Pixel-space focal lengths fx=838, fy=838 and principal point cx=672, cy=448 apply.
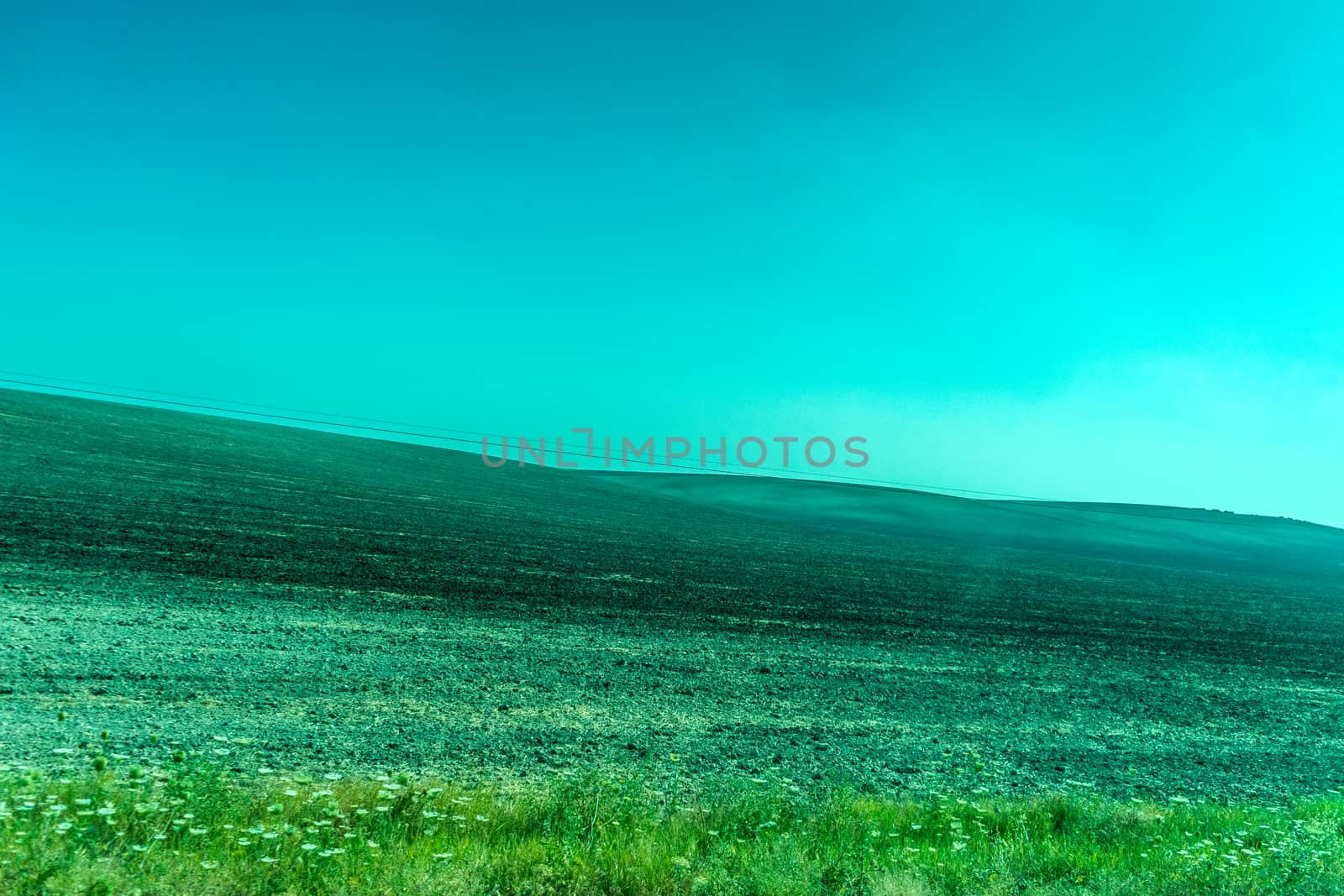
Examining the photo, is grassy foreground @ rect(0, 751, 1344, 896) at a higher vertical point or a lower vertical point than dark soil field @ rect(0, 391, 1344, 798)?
higher

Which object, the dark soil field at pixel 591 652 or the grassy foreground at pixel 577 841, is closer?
the grassy foreground at pixel 577 841

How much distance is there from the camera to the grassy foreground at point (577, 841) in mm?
4148

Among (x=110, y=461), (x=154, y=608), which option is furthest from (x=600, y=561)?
(x=110, y=461)

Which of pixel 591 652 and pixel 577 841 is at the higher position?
pixel 577 841

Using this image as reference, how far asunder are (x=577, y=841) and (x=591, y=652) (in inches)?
255

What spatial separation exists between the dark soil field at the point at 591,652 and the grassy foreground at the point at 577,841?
103 cm

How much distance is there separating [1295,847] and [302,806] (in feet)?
20.3

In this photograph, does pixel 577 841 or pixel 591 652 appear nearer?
pixel 577 841

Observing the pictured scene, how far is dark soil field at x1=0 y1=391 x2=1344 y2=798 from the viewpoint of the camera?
749cm

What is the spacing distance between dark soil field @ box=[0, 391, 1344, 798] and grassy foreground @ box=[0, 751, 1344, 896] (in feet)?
3.38

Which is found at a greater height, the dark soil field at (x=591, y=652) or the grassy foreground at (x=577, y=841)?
the grassy foreground at (x=577, y=841)

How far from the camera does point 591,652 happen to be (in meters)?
11.4

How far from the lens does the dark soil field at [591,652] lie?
749cm

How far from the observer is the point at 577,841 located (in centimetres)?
497
